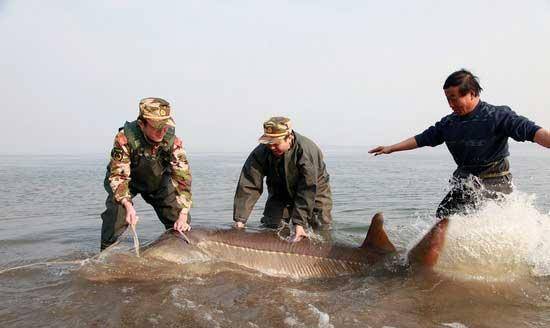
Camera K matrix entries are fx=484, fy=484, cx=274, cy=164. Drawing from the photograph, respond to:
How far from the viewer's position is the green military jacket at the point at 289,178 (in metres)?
6.05

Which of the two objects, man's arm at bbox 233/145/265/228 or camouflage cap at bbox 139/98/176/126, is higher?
camouflage cap at bbox 139/98/176/126

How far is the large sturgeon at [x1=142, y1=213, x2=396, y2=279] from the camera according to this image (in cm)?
512

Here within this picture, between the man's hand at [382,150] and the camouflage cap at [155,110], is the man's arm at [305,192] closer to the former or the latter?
the man's hand at [382,150]

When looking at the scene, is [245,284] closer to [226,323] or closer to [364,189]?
[226,323]

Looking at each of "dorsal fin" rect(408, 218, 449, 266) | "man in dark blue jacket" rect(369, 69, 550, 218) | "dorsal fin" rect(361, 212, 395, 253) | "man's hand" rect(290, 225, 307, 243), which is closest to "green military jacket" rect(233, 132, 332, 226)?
"man's hand" rect(290, 225, 307, 243)

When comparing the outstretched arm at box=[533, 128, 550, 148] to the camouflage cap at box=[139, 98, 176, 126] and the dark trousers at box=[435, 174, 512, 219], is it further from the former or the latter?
the camouflage cap at box=[139, 98, 176, 126]

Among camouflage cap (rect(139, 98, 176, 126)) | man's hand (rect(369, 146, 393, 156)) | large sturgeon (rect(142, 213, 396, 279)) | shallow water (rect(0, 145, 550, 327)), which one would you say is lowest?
shallow water (rect(0, 145, 550, 327))

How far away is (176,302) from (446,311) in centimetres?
243

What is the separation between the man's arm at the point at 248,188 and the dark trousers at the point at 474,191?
94.0 inches

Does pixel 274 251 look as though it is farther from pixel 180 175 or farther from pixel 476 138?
pixel 476 138

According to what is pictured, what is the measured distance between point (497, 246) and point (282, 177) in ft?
9.05

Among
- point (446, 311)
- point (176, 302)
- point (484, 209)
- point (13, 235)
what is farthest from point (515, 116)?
point (13, 235)

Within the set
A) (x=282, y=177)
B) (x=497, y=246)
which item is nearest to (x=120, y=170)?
(x=282, y=177)

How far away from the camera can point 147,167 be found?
596cm
